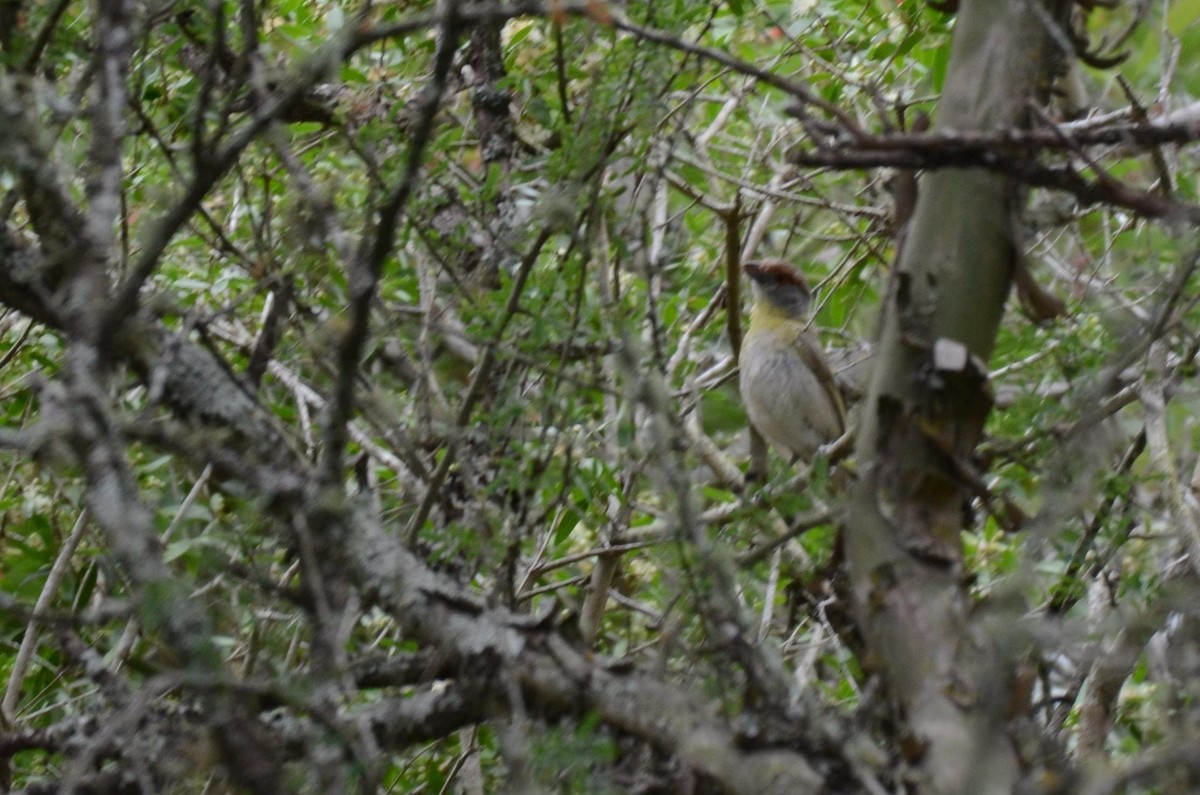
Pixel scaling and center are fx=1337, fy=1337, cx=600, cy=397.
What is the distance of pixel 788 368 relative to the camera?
17.1 feet

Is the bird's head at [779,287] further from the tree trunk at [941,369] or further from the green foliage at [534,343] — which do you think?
the tree trunk at [941,369]

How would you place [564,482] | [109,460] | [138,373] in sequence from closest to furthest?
1. [109,460]
2. [138,373]
3. [564,482]

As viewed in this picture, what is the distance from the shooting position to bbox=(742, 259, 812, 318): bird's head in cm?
493

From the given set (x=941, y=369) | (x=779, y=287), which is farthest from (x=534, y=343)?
(x=779, y=287)

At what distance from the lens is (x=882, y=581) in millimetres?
1654

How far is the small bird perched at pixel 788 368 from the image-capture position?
197 inches

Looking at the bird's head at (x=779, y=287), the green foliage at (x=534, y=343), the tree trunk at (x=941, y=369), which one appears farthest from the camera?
the bird's head at (x=779, y=287)

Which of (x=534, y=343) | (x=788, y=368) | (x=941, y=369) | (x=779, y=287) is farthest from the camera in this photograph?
(x=788, y=368)

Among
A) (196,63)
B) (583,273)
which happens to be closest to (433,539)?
(583,273)

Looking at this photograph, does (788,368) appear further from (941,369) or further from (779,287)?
(941,369)

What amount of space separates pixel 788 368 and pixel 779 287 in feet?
1.07

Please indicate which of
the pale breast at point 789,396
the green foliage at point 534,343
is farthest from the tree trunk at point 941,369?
the pale breast at point 789,396

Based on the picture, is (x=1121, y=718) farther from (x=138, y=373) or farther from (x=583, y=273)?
(x=138, y=373)

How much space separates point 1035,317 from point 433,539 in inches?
41.4
